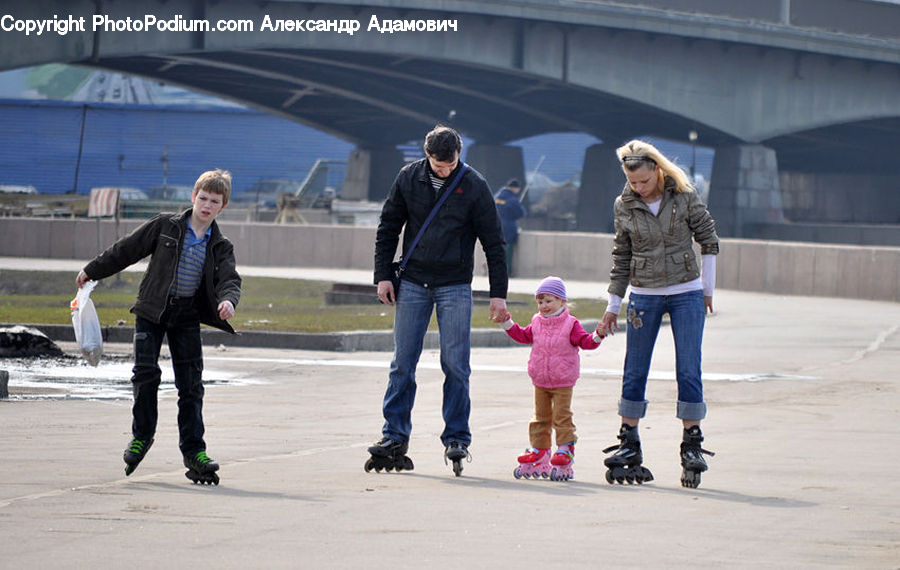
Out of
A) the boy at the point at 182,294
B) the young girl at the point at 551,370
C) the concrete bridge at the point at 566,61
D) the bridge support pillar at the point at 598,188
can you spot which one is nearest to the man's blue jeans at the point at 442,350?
the young girl at the point at 551,370

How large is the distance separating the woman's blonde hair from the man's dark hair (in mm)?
791

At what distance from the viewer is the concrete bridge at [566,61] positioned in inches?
1820

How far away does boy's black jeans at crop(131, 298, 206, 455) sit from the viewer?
7.05 meters

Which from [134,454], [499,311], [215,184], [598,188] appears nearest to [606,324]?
[499,311]

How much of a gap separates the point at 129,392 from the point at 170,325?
4.34m

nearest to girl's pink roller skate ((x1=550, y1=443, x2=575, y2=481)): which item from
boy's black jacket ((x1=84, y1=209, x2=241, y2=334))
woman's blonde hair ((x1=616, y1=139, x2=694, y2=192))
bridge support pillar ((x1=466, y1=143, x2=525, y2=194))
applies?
woman's blonde hair ((x1=616, y1=139, x2=694, y2=192))

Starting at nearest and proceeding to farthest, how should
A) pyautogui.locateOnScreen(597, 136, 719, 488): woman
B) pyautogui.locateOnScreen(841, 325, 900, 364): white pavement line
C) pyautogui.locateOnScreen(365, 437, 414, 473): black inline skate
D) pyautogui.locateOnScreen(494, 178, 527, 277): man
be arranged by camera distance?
pyautogui.locateOnScreen(597, 136, 719, 488): woman → pyautogui.locateOnScreen(365, 437, 414, 473): black inline skate → pyautogui.locateOnScreen(841, 325, 900, 364): white pavement line → pyautogui.locateOnScreen(494, 178, 527, 277): man

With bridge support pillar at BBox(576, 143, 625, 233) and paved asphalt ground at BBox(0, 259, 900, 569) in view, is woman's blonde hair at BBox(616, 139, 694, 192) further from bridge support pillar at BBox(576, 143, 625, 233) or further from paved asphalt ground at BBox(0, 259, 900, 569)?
bridge support pillar at BBox(576, 143, 625, 233)

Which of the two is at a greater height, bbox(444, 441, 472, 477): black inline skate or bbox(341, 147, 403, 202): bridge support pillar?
bbox(341, 147, 403, 202): bridge support pillar

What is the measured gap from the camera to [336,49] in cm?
4878

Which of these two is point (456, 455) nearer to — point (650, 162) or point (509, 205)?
point (650, 162)

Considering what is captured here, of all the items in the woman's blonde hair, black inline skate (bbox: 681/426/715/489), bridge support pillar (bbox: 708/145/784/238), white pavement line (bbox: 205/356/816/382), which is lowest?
white pavement line (bbox: 205/356/816/382)

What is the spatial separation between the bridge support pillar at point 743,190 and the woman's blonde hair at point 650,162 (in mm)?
Result: 51302

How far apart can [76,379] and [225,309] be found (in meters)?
5.56
